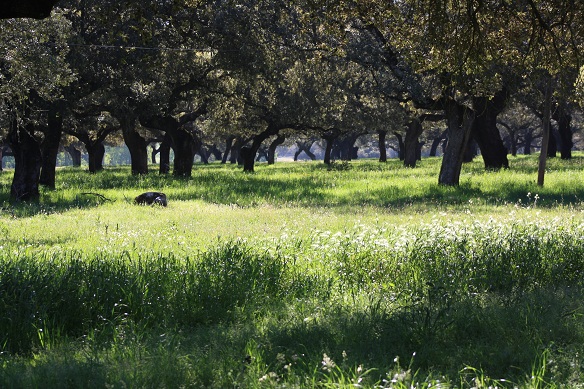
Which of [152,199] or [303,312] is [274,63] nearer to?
[152,199]

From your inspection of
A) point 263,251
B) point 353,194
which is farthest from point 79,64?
point 263,251

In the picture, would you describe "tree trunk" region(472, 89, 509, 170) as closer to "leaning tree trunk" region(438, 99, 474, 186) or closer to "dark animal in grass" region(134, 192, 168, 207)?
"leaning tree trunk" region(438, 99, 474, 186)

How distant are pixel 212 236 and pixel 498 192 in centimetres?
1164

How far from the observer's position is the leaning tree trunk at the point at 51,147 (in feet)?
83.7

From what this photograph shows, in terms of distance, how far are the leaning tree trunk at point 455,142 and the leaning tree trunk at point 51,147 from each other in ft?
47.9

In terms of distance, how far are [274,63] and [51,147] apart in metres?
9.67

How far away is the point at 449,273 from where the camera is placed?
8125 mm

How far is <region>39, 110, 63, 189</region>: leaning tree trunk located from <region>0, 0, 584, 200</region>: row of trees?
2.2 inches

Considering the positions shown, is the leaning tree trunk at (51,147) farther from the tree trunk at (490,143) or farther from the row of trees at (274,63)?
the tree trunk at (490,143)

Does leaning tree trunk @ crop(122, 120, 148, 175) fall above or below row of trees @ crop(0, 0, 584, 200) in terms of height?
below

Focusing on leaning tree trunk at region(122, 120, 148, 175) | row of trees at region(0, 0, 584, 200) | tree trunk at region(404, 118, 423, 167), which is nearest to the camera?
row of trees at region(0, 0, 584, 200)

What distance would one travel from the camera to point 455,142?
23.2m

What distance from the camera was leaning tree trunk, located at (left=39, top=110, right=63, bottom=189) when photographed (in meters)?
25.5

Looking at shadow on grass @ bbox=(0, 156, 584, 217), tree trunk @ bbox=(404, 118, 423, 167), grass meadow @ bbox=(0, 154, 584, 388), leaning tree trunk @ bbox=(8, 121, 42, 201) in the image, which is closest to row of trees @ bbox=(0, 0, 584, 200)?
leaning tree trunk @ bbox=(8, 121, 42, 201)
